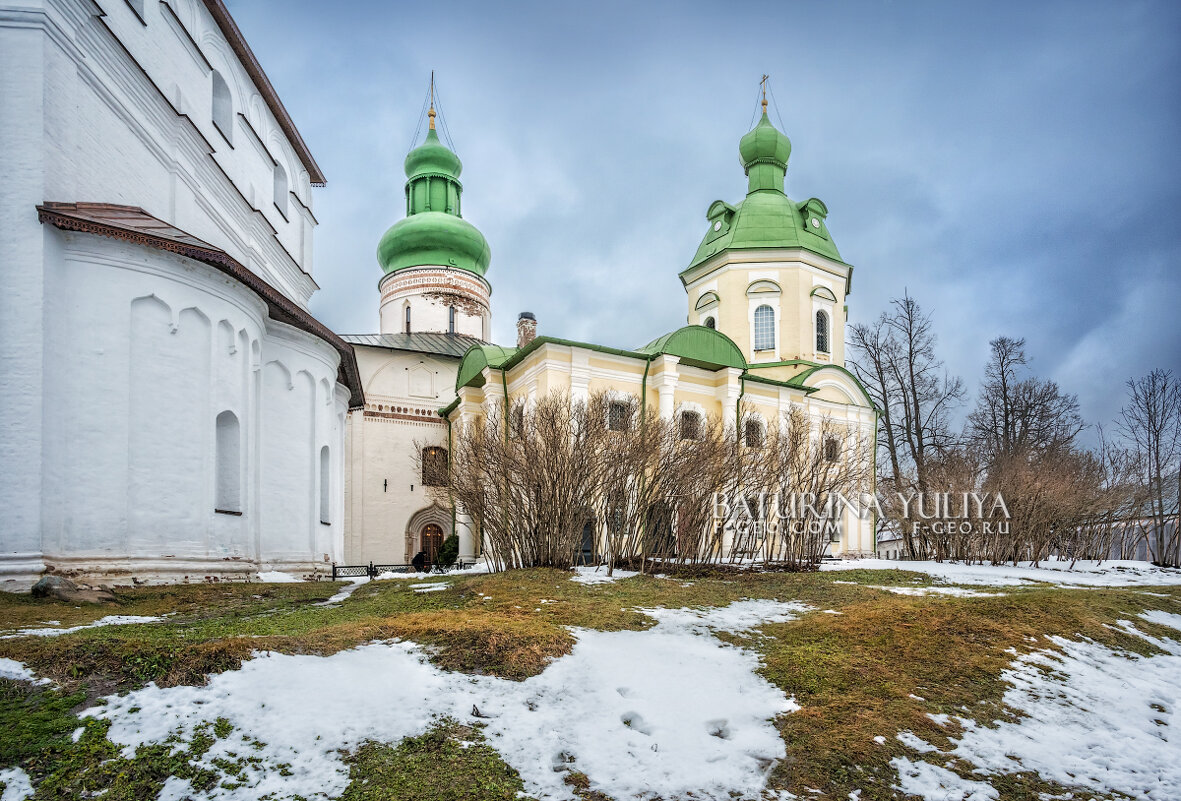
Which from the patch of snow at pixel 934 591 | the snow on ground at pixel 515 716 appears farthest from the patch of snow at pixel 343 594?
the patch of snow at pixel 934 591

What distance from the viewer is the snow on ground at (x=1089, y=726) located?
532 cm

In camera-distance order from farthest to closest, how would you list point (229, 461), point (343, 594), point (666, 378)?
1. point (666, 378)
2. point (229, 461)
3. point (343, 594)

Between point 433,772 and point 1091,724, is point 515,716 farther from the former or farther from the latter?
point 1091,724

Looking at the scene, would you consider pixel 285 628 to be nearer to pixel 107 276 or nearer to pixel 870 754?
pixel 870 754

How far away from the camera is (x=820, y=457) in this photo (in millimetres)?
16391

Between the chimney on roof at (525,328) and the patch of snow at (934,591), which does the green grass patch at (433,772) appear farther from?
the chimney on roof at (525,328)

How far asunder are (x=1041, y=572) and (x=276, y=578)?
1533 cm

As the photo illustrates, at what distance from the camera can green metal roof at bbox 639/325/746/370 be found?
23.5m

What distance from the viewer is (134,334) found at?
12.0 metres

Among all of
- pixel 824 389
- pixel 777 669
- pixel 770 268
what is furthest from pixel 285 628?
pixel 770 268

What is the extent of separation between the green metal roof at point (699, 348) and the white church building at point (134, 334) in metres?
10.8

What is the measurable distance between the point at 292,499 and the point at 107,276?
573 centimetres

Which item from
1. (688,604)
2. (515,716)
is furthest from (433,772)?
(688,604)

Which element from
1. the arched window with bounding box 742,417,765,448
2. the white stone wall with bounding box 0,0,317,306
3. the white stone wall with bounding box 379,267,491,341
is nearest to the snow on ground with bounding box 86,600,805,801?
the white stone wall with bounding box 0,0,317,306
